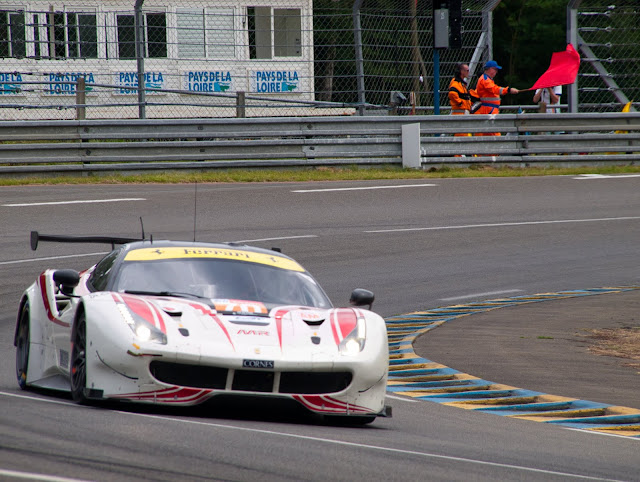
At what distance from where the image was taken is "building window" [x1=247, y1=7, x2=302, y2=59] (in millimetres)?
22281

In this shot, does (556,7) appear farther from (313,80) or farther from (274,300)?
(274,300)

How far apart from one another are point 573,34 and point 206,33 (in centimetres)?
714

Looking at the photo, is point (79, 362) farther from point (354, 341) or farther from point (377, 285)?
point (377, 285)

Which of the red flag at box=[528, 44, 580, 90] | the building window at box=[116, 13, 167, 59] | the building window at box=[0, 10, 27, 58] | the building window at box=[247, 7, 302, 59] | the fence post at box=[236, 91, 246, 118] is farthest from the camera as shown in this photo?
the fence post at box=[236, 91, 246, 118]

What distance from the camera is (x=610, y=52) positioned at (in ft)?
75.2

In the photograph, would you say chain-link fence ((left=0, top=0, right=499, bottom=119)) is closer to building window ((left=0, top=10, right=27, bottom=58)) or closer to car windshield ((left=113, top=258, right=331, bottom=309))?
building window ((left=0, top=10, right=27, bottom=58))

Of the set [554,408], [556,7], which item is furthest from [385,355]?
[556,7]

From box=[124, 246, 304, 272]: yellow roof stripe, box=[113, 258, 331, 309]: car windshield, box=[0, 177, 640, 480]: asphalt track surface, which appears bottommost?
box=[0, 177, 640, 480]: asphalt track surface

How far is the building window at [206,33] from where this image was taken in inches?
867

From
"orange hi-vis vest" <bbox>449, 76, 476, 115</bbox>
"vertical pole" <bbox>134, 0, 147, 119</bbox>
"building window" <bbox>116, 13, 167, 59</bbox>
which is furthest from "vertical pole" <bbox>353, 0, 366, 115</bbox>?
"vertical pole" <bbox>134, 0, 147, 119</bbox>

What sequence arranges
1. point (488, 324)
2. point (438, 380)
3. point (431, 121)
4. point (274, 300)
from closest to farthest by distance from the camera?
1. point (274, 300)
2. point (438, 380)
3. point (488, 324)
4. point (431, 121)

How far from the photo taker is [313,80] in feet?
78.8

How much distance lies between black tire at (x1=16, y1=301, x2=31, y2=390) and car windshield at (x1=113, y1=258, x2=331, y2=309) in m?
0.95

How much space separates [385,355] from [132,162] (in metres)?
13.6
